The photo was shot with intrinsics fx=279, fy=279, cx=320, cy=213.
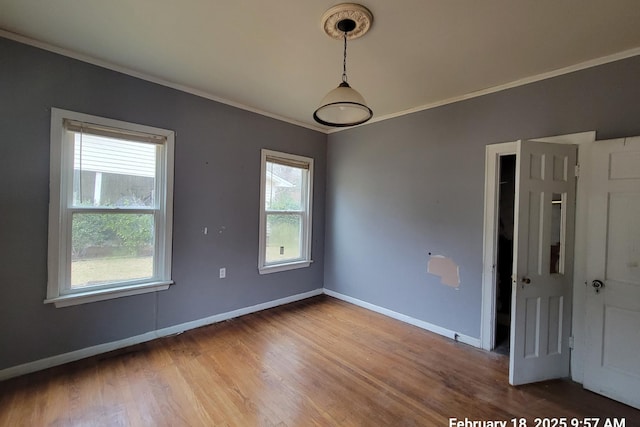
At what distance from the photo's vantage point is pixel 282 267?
4.01 meters

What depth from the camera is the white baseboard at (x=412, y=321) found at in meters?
3.00

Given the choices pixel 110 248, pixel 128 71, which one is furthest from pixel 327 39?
pixel 110 248

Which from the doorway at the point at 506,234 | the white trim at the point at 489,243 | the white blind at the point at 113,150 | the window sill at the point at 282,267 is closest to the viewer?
the white blind at the point at 113,150

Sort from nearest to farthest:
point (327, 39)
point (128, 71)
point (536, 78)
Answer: point (327, 39), point (536, 78), point (128, 71)

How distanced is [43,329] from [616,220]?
4.71 meters

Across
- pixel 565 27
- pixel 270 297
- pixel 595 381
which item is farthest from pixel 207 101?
pixel 595 381

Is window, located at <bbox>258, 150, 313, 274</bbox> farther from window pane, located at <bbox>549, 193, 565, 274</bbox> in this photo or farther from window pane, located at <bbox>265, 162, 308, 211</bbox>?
window pane, located at <bbox>549, 193, 565, 274</bbox>

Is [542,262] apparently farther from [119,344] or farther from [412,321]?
[119,344]

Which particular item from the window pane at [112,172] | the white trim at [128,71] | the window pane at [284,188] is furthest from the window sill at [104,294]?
the white trim at [128,71]

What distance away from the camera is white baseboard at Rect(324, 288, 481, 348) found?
9.85 feet

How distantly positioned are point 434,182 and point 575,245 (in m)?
1.39

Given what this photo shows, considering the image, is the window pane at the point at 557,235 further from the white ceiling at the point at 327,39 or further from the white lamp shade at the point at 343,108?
the white lamp shade at the point at 343,108

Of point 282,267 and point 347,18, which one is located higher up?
point 347,18

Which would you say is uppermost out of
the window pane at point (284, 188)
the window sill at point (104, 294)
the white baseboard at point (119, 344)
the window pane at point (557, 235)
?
the window pane at point (284, 188)
